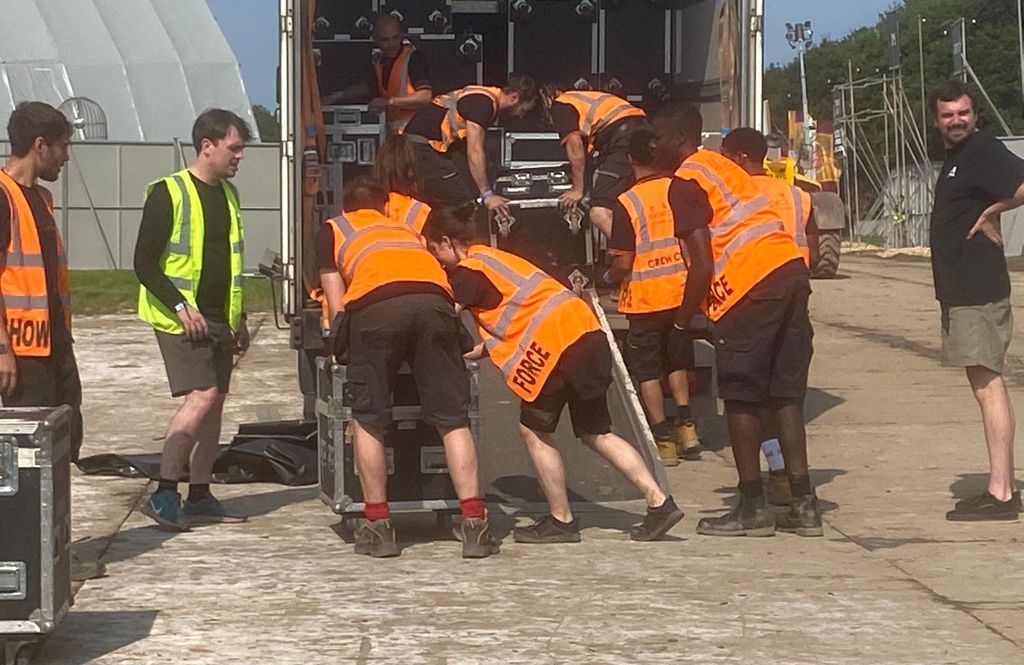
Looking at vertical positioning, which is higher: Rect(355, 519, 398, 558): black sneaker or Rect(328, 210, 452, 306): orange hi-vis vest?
Rect(328, 210, 452, 306): orange hi-vis vest

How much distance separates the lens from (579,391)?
7.61m

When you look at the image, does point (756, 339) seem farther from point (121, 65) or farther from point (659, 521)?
point (121, 65)

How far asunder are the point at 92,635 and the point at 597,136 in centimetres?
590

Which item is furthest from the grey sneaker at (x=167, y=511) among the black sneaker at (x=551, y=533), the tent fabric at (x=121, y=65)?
the tent fabric at (x=121, y=65)

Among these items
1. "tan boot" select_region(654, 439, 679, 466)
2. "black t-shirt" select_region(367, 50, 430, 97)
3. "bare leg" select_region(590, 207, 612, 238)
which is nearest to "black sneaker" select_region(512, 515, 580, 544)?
"tan boot" select_region(654, 439, 679, 466)

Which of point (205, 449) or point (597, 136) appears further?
point (597, 136)

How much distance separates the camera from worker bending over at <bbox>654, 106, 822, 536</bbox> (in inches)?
311

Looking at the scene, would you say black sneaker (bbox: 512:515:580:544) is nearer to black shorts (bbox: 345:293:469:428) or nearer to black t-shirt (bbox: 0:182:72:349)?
black shorts (bbox: 345:293:469:428)

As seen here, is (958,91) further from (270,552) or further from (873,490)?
(270,552)

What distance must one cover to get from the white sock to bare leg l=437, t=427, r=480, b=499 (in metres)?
1.49

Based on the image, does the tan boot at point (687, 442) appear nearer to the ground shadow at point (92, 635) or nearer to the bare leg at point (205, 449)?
the bare leg at point (205, 449)

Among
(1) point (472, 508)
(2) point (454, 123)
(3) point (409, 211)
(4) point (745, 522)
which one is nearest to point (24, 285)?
(3) point (409, 211)

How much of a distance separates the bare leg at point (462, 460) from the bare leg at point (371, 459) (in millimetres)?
271

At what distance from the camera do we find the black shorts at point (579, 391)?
7566 millimetres
